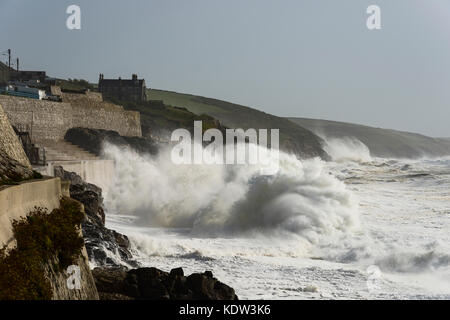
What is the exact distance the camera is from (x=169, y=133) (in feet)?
250

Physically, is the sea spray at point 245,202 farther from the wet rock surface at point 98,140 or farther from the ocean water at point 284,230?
the wet rock surface at point 98,140

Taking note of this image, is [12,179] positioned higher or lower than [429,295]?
higher

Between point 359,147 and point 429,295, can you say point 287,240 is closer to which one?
point 429,295

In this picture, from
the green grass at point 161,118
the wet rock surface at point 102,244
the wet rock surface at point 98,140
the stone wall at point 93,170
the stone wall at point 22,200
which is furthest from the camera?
the green grass at point 161,118

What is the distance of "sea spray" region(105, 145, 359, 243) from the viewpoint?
2931 centimetres

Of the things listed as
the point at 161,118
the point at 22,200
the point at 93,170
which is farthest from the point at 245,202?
the point at 161,118

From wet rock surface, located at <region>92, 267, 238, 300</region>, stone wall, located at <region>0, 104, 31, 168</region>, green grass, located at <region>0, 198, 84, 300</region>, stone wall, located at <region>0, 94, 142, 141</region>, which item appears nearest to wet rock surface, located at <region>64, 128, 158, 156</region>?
stone wall, located at <region>0, 94, 142, 141</region>

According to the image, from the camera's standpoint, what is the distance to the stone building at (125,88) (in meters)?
97.8

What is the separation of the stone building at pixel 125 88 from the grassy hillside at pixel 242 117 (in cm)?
2766

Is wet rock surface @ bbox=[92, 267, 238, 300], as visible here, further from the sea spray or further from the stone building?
the stone building

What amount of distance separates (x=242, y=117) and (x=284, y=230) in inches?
4489

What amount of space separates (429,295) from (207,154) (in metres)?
35.8

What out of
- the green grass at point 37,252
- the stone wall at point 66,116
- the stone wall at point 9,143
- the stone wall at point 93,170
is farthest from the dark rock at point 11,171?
the stone wall at point 66,116
